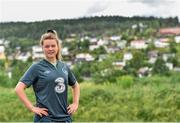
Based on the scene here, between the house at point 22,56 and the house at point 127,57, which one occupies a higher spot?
the house at point 22,56

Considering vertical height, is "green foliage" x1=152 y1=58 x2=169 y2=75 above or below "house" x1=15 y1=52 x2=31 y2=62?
below

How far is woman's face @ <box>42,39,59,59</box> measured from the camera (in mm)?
2881

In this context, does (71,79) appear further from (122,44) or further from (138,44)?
(138,44)

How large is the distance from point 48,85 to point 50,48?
0.21 meters

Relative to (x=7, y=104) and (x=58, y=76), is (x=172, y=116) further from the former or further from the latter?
(x=58, y=76)

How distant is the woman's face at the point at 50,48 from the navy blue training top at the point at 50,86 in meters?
0.05

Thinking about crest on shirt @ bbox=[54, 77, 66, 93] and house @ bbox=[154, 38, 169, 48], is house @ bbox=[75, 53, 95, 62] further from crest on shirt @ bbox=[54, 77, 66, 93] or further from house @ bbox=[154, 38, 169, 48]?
crest on shirt @ bbox=[54, 77, 66, 93]

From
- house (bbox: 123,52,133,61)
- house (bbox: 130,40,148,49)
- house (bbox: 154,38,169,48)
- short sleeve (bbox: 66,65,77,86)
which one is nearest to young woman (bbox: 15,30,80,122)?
short sleeve (bbox: 66,65,77,86)

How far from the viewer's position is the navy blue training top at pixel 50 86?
2855 millimetres

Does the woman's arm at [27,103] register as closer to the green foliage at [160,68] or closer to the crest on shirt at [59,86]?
the crest on shirt at [59,86]

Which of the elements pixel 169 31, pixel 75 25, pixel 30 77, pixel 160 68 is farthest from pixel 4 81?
pixel 169 31

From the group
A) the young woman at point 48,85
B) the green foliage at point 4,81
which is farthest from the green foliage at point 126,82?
the young woman at point 48,85

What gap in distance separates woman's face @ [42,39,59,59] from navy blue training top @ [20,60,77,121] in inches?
2.0

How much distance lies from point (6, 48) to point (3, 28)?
1.10 meters
